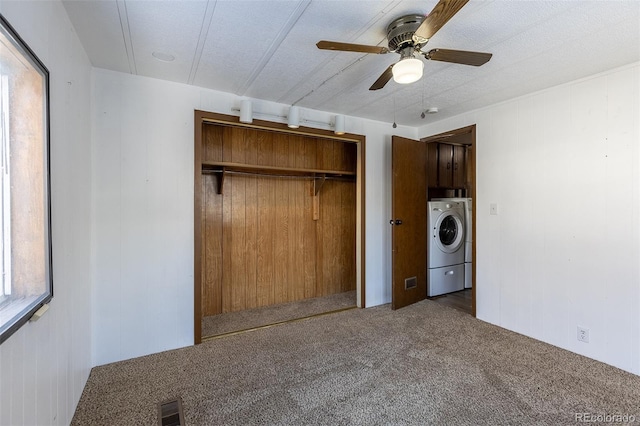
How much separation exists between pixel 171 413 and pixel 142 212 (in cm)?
147

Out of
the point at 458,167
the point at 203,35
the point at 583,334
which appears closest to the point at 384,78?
the point at 203,35

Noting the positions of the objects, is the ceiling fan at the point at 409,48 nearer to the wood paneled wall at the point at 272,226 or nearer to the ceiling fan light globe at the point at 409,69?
the ceiling fan light globe at the point at 409,69

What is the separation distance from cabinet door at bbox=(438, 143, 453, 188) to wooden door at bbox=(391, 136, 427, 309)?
710mm

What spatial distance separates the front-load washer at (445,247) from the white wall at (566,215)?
71 centimetres

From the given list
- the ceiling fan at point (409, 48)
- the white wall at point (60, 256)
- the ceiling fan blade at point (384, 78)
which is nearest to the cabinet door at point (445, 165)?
the ceiling fan blade at point (384, 78)

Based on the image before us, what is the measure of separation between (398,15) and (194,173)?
195cm

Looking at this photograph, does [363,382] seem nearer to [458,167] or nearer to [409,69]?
[409,69]

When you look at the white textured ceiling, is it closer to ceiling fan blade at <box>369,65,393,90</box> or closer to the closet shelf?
ceiling fan blade at <box>369,65,393,90</box>

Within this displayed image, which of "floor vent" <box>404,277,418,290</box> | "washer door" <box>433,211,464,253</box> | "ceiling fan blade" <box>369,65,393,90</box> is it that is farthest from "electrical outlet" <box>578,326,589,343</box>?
"ceiling fan blade" <box>369,65,393,90</box>

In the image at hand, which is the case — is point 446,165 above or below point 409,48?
below

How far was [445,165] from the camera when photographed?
4488mm

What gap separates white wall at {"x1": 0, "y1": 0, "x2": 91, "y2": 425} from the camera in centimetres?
109

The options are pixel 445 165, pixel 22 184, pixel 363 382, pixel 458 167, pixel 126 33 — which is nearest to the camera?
pixel 22 184

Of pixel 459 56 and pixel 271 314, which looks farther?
pixel 271 314
